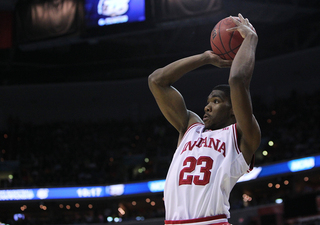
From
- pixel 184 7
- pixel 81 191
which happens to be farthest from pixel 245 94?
pixel 81 191

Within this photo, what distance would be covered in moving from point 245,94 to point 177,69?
2.44 ft

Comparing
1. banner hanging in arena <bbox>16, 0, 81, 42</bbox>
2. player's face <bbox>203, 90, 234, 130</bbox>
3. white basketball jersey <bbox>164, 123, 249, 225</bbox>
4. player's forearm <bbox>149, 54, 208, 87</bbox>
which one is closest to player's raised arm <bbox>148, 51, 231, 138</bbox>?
player's forearm <bbox>149, 54, 208, 87</bbox>

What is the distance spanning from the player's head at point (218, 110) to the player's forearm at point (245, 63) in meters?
0.43

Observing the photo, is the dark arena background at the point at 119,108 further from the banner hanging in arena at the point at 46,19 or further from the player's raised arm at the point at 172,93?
the player's raised arm at the point at 172,93

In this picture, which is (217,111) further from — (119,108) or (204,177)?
(119,108)

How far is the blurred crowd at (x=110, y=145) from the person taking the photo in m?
17.6

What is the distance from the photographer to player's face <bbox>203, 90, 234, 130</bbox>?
2785mm

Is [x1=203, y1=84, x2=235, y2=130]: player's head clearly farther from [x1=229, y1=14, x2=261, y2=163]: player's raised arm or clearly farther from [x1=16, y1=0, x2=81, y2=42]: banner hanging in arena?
[x1=16, y1=0, x2=81, y2=42]: banner hanging in arena

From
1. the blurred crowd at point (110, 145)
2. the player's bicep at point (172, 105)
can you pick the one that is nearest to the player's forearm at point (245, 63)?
the player's bicep at point (172, 105)

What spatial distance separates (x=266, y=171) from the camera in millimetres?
15758

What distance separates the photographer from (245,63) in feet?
7.82

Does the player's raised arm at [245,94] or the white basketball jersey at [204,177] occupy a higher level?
the player's raised arm at [245,94]

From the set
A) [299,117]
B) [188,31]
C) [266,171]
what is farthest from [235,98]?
[299,117]

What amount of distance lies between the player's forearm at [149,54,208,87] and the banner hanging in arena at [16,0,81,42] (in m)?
8.41
